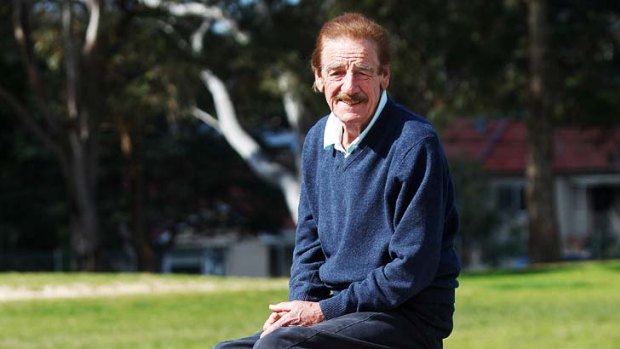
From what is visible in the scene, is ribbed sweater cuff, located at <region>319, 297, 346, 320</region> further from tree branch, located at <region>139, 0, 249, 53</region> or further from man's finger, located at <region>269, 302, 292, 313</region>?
tree branch, located at <region>139, 0, 249, 53</region>

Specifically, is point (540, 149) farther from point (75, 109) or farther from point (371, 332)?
point (371, 332)

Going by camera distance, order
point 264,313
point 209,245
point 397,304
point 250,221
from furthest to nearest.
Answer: point 209,245, point 250,221, point 264,313, point 397,304

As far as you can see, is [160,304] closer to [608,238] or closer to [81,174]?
[81,174]

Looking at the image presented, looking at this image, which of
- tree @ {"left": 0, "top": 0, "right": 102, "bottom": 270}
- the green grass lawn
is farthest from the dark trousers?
tree @ {"left": 0, "top": 0, "right": 102, "bottom": 270}

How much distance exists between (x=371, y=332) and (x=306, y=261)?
48cm

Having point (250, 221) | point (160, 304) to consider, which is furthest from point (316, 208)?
point (250, 221)

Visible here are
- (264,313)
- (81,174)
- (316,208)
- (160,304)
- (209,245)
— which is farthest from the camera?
(209,245)

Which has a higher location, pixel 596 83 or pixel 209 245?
pixel 596 83

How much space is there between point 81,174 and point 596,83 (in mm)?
11174

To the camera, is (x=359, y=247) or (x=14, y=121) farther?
(x=14, y=121)

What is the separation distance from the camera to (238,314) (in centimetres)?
1554

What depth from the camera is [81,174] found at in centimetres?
3003

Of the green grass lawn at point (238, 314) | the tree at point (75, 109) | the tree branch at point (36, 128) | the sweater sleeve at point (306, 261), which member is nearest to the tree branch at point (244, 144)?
the tree at point (75, 109)

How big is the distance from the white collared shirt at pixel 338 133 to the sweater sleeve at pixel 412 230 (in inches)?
8.6
